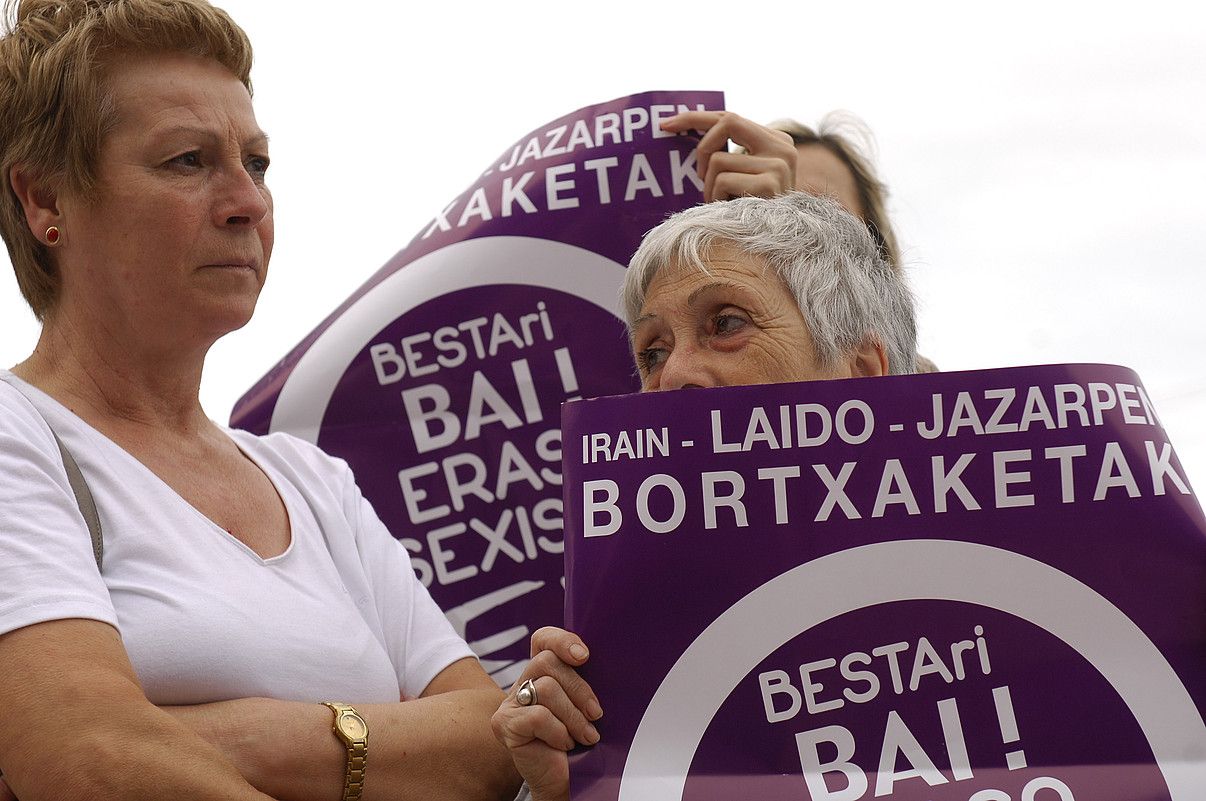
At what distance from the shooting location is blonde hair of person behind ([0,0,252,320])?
7.40 feet

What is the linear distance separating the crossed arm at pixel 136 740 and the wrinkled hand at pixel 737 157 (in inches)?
56.1

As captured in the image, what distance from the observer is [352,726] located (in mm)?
2123

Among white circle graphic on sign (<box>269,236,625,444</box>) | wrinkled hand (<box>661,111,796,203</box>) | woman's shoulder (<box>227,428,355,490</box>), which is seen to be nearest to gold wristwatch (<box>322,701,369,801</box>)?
woman's shoulder (<box>227,428,355,490</box>)

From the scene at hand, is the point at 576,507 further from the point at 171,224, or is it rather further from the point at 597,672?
the point at 171,224

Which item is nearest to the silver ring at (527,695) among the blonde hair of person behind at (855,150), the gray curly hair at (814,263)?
the gray curly hair at (814,263)

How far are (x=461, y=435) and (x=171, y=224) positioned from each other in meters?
1.07

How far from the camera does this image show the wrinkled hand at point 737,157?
3.05 meters

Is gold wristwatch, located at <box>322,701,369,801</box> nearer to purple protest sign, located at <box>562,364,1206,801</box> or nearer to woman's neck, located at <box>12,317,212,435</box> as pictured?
purple protest sign, located at <box>562,364,1206,801</box>

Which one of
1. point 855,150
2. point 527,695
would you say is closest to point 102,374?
point 527,695

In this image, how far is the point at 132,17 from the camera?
7.58 feet

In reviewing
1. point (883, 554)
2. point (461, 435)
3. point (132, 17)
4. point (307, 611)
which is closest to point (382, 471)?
point (461, 435)

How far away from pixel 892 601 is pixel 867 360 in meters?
0.72

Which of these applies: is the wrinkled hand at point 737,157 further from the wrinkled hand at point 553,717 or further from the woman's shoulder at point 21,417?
the woman's shoulder at point 21,417

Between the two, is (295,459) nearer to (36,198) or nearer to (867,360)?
(36,198)
